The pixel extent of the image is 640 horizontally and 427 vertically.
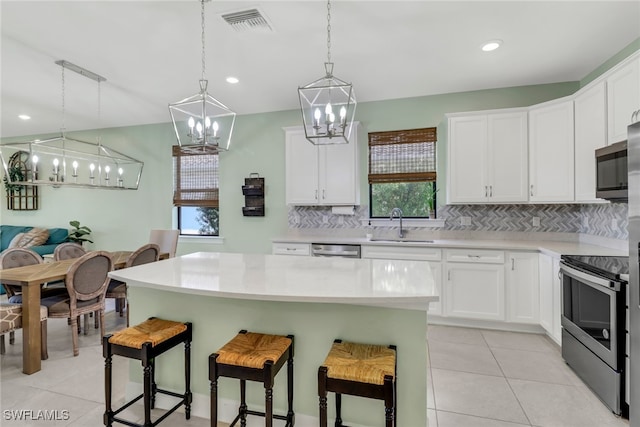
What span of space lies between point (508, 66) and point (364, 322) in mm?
3094

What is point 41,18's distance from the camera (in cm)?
245

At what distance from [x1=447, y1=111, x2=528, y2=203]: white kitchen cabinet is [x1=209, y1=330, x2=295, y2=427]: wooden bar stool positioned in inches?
113

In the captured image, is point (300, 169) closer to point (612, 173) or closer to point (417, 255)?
point (417, 255)

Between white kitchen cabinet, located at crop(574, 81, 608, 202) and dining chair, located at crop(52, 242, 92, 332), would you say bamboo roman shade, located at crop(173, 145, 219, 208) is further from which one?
white kitchen cabinet, located at crop(574, 81, 608, 202)

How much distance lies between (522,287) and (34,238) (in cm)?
762

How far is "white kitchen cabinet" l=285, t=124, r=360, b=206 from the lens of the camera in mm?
4121

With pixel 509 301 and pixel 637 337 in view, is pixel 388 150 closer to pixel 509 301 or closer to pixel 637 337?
pixel 509 301

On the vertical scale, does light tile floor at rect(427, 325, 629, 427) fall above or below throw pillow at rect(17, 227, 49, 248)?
below

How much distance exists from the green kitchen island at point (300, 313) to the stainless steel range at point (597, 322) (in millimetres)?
1207

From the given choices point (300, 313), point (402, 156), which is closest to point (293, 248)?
point (402, 156)

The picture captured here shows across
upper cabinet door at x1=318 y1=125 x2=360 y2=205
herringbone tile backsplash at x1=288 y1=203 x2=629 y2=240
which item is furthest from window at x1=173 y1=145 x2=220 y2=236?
herringbone tile backsplash at x1=288 y1=203 x2=629 y2=240

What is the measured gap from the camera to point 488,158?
365 cm

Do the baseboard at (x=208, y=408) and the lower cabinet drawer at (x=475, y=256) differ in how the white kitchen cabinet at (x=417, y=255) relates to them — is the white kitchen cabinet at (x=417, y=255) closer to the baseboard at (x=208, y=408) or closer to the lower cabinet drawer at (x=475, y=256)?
the lower cabinet drawer at (x=475, y=256)

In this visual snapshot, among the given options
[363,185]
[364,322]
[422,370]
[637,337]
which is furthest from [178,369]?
[363,185]
